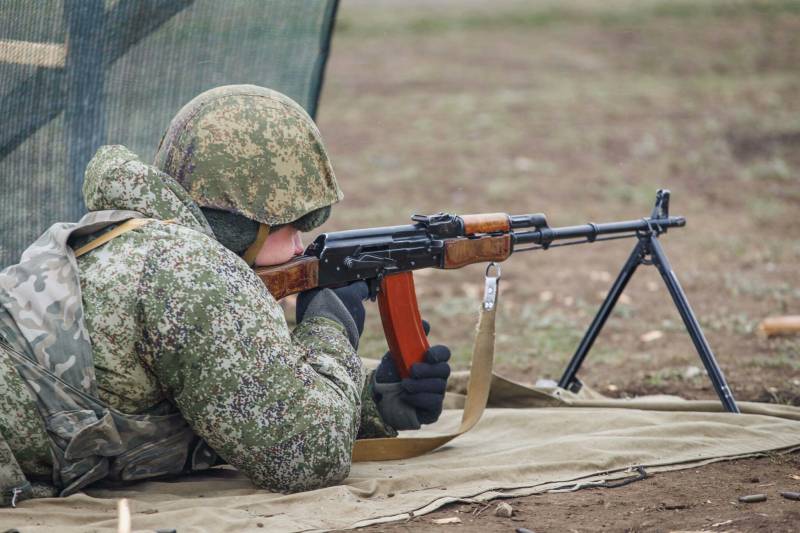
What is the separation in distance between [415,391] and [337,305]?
1.55 ft

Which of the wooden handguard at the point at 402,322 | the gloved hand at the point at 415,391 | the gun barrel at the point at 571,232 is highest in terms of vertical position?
the gun barrel at the point at 571,232

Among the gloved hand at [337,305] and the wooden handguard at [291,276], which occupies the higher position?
the wooden handguard at [291,276]

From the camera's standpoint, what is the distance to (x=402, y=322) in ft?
14.2

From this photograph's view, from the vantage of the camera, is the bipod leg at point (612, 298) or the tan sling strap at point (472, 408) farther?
the bipod leg at point (612, 298)

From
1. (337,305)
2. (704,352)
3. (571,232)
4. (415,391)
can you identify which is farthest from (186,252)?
(704,352)

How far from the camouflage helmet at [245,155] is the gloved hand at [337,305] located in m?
0.43

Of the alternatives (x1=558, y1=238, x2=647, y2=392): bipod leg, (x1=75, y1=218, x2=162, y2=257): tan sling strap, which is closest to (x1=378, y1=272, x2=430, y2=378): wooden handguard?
(x1=558, y1=238, x2=647, y2=392): bipod leg

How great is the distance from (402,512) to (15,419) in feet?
4.29

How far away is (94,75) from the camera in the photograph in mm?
5152

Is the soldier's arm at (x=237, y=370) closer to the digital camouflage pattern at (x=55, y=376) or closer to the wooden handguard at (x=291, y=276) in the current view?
the digital camouflage pattern at (x=55, y=376)

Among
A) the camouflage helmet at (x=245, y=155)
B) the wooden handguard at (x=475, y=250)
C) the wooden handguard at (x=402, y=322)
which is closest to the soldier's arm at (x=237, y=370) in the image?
the camouflage helmet at (x=245, y=155)

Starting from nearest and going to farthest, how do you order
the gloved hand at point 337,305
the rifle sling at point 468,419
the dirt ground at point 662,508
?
the dirt ground at point 662,508 → the gloved hand at point 337,305 → the rifle sling at point 468,419

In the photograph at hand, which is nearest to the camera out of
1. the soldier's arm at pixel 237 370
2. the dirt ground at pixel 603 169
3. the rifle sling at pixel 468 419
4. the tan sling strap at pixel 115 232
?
the soldier's arm at pixel 237 370

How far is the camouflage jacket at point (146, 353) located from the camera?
3262 millimetres
